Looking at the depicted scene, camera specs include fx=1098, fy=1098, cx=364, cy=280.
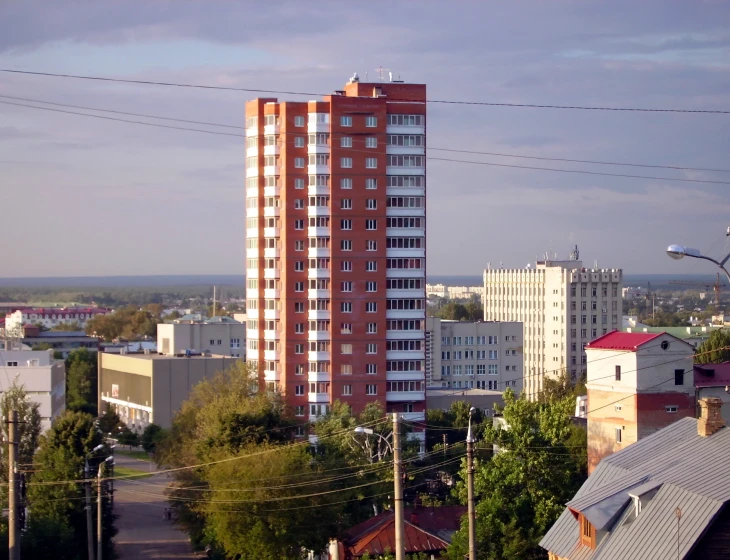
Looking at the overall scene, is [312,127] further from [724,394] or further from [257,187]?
[724,394]

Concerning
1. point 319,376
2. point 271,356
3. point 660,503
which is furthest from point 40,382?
point 660,503

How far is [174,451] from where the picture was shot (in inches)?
2210

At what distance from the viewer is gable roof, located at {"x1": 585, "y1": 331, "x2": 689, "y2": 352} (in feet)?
143

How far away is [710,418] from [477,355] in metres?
89.5

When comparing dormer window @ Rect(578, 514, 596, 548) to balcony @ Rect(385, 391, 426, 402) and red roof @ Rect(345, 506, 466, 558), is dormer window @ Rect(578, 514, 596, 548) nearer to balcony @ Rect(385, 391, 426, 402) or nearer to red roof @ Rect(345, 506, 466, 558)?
red roof @ Rect(345, 506, 466, 558)

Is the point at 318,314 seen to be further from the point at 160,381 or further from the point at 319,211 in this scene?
the point at 160,381

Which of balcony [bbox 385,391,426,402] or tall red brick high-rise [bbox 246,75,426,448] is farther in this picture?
balcony [bbox 385,391,426,402]

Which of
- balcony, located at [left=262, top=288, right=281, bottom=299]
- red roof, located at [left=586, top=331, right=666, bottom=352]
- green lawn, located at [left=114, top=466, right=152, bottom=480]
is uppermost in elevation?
balcony, located at [left=262, top=288, right=281, bottom=299]

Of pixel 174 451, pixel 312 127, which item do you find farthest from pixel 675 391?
pixel 312 127

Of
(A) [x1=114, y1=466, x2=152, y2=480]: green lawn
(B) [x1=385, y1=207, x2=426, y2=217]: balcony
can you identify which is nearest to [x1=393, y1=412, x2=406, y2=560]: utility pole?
(B) [x1=385, y1=207, x2=426, y2=217]: balcony

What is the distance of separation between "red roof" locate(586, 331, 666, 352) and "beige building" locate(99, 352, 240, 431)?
4765 cm

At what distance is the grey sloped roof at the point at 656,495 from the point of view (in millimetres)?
21391

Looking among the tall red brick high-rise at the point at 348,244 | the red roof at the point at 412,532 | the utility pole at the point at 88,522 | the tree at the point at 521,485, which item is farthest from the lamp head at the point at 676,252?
the tall red brick high-rise at the point at 348,244

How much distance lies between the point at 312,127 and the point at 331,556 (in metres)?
35.9
